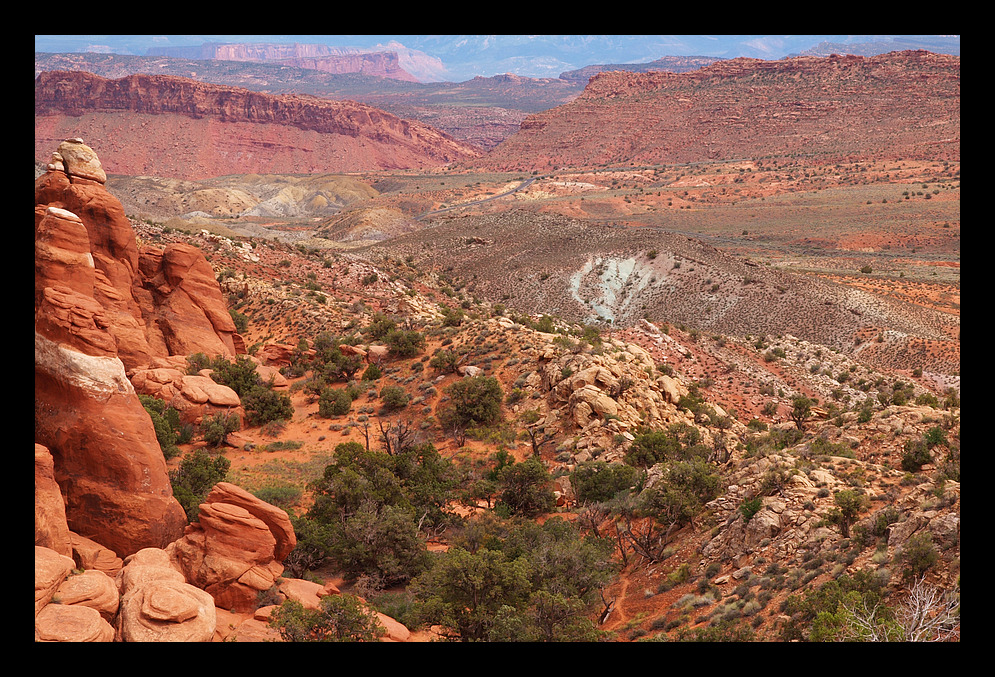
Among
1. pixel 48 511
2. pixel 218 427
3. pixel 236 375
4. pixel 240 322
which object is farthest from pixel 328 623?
pixel 240 322

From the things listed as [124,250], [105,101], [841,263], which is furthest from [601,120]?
[124,250]

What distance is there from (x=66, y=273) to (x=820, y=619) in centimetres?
1659

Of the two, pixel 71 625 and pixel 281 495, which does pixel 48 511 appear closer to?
pixel 71 625

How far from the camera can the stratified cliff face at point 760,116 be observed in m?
137

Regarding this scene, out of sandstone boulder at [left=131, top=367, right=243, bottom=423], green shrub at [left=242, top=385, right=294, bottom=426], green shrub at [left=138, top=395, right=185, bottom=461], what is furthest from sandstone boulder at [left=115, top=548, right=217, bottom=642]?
green shrub at [left=242, top=385, right=294, bottom=426]

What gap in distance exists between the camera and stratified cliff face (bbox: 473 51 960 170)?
449 ft

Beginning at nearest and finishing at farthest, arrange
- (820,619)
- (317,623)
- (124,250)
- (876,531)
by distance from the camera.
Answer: (820,619) < (317,623) < (876,531) < (124,250)

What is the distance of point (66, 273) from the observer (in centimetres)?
1512

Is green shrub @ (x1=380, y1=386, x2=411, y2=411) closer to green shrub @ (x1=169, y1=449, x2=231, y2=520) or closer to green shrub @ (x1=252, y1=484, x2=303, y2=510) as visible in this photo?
green shrub @ (x1=252, y1=484, x2=303, y2=510)

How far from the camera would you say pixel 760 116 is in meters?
158

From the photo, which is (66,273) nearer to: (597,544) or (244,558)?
(244,558)

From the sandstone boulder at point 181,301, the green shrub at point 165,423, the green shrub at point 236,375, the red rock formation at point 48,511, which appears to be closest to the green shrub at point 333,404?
the green shrub at point 236,375

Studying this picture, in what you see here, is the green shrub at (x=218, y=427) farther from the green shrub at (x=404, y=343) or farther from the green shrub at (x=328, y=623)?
the green shrub at (x=328, y=623)

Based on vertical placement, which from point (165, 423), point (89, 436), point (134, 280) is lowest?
point (165, 423)
